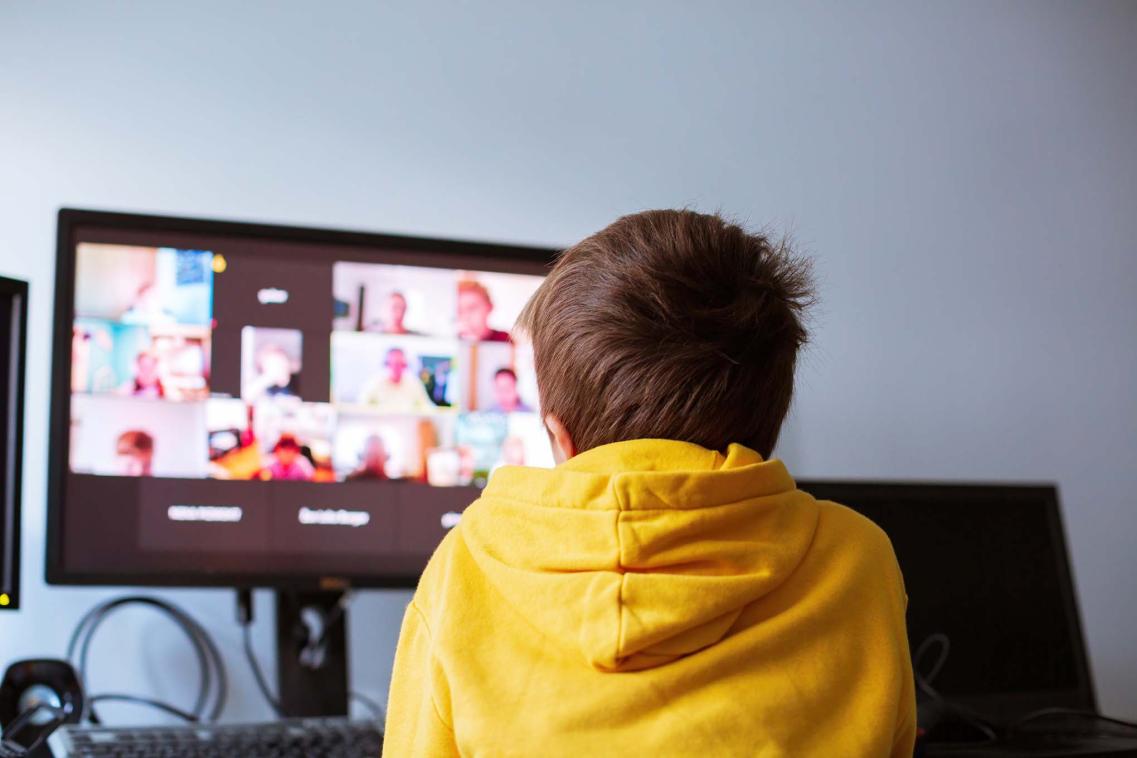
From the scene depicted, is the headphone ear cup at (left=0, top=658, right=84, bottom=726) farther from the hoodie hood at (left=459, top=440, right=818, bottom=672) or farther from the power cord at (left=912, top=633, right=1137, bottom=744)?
the power cord at (left=912, top=633, right=1137, bottom=744)

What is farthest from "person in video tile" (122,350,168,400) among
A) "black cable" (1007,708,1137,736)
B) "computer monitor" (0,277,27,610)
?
"black cable" (1007,708,1137,736)

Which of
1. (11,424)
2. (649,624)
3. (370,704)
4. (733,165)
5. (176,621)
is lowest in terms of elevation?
(370,704)

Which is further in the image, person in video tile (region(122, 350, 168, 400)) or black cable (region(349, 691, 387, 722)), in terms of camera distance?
black cable (region(349, 691, 387, 722))

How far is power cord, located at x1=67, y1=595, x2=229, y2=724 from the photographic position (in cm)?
130

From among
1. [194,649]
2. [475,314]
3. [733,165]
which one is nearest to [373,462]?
[475,314]

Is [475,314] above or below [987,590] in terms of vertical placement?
above

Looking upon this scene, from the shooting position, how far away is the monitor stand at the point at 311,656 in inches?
50.6

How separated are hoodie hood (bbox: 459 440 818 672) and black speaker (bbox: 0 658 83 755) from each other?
0.54 metres

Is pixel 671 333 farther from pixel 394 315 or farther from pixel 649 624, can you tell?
pixel 394 315

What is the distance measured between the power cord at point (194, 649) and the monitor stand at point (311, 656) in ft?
0.31

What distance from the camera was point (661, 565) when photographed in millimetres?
725

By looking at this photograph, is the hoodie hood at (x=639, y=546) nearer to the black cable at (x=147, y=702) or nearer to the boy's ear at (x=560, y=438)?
the boy's ear at (x=560, y=438)

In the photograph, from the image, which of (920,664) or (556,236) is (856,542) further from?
(556,236)

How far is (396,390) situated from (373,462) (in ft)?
0.27
